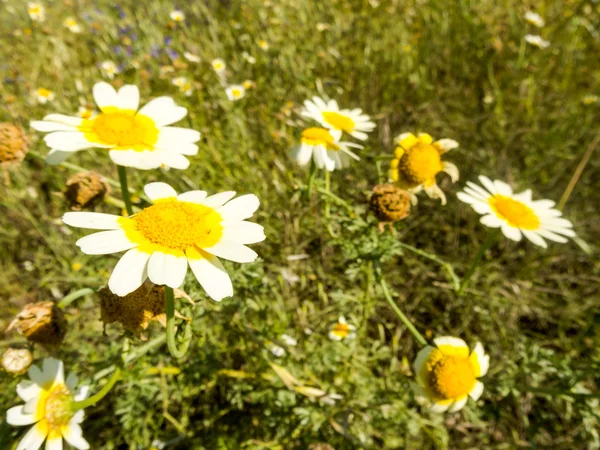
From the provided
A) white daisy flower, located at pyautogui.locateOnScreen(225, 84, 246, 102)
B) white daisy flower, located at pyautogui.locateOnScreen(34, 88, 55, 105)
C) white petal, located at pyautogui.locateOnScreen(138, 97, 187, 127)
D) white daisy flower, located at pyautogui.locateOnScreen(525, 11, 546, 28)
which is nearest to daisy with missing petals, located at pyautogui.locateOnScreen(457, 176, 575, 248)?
white petal, located at pyautogui.locateOnScreen(138, 97, 187, 127)

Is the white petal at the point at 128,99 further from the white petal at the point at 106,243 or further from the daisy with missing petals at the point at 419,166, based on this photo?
the daisy with missing petals at the point at 419,166

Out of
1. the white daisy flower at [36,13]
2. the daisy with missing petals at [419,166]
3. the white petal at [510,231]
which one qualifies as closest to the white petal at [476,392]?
the white petal at [510,231]

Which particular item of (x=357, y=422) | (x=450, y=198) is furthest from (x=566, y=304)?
(x=357, y=422)

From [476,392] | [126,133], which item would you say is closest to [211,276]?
[126,133]

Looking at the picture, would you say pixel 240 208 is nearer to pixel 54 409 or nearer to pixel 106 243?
pixel 106 243

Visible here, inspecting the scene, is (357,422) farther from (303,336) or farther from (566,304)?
(566,304)
